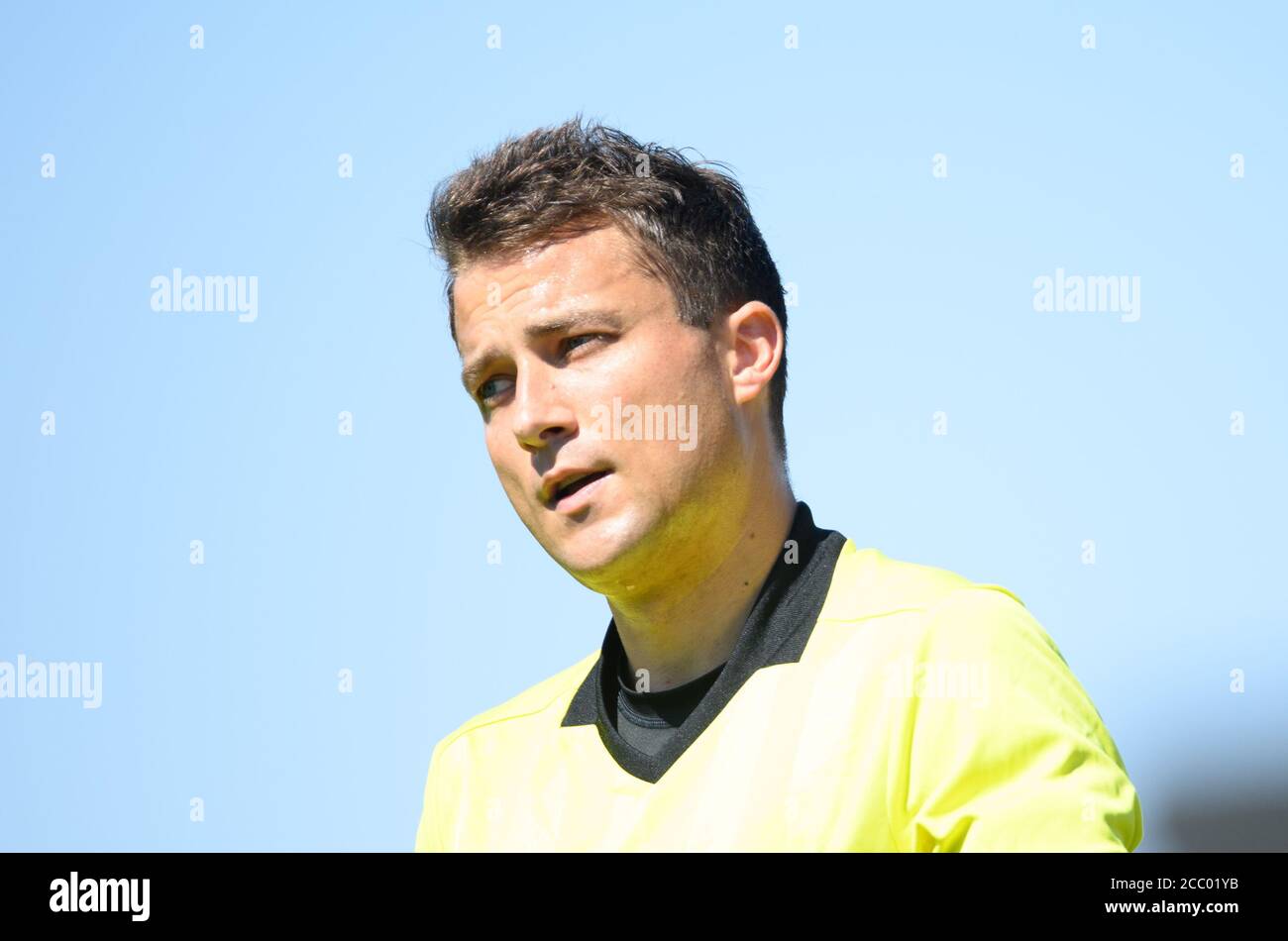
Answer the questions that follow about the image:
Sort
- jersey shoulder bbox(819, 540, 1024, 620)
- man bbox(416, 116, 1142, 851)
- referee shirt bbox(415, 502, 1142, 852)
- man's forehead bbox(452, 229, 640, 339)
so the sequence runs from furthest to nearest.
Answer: man's forehead bbox(452, 229, 640, 339), jersey shoulder bbox(819, 540, 1024, 620), man bbox(416, 116, 1142, 851), referee shirt bbox(415, 502, 1142, 852)

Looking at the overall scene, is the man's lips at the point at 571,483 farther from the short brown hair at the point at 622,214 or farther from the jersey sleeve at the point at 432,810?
the jersey sleeve at the point at 432,810

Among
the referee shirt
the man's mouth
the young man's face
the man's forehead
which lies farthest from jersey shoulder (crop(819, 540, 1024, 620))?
the man's forehead

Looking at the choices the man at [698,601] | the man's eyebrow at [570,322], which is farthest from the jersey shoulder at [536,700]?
the man's eyebrow at [570,322]

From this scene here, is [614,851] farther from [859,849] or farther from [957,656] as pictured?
[957,656]

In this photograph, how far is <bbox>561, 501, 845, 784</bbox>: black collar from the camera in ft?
12.1

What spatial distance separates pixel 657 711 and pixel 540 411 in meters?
0.82

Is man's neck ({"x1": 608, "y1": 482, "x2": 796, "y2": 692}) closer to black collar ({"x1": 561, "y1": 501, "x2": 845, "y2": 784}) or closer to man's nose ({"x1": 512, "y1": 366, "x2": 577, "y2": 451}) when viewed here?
black collar ({"x1": 561, "y1": 501, "x2": 845, "y2": 784})

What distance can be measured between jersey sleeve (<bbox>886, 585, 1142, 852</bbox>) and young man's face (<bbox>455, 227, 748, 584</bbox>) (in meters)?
0.69

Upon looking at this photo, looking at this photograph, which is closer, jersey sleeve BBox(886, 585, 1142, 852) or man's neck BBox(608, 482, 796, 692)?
jersey sleeve BBox(886, 585, 1142, 852)

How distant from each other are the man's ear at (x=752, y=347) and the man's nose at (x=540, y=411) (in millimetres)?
468

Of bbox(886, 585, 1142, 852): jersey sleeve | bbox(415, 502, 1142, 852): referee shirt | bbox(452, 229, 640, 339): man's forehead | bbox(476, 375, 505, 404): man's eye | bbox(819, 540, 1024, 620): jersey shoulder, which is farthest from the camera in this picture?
bbox(476, 375, 505, 404): man's eye

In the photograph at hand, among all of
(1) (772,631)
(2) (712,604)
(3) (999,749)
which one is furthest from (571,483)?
(3) (999,749)

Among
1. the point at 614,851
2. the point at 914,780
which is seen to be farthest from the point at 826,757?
the point at 614,851
